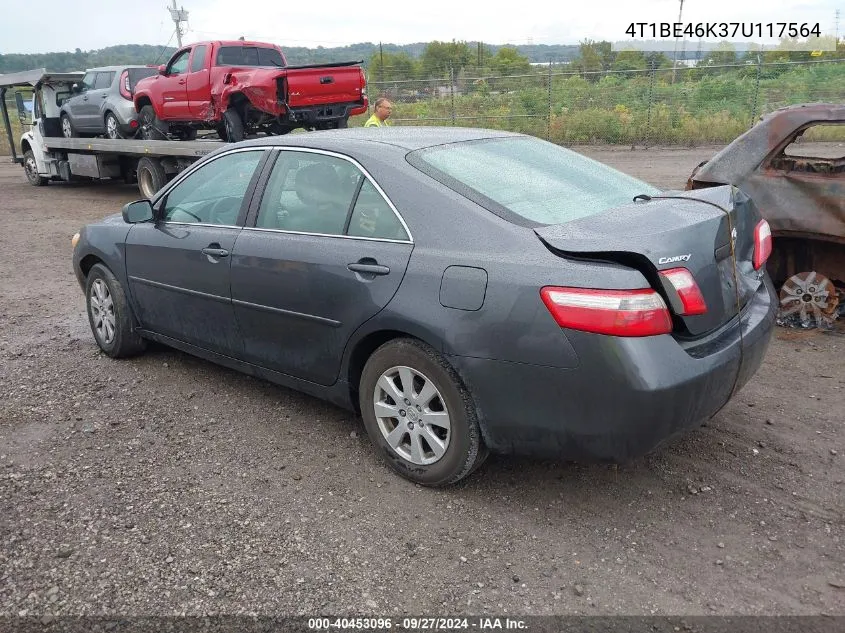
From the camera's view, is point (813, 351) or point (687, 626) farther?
point (813, 351)

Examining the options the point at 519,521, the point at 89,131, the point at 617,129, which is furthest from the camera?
the point at 617,129

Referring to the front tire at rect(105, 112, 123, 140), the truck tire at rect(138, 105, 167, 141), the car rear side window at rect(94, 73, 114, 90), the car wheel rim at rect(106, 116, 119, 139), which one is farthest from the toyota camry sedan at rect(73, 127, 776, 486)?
the car rear side window at rect(94, 73, 114, 90)

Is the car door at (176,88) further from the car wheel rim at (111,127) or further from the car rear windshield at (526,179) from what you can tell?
the car rear windshield at (526,179)

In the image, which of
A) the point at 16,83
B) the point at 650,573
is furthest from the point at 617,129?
the point at 650,573

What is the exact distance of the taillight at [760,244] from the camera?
11.7ft

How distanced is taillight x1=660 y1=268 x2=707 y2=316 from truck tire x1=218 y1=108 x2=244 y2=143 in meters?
10.1

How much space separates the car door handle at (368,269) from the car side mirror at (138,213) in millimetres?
1875

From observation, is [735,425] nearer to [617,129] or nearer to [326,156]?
[326,156]

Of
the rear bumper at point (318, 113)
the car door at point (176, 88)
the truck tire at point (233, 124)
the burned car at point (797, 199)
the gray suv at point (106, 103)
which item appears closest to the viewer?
the burned car at point (797, 199)

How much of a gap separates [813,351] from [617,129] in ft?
54.6

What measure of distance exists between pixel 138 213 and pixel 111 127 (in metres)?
11.8

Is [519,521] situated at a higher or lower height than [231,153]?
lower

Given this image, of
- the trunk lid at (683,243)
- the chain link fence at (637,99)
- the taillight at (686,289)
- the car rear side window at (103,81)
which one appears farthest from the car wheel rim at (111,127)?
the taillight at (686,289)

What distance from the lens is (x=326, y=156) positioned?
3822 millimetres
